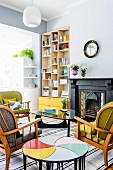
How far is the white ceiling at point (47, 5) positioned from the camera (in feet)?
17.1

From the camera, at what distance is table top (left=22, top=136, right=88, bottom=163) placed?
175cm

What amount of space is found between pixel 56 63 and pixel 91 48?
1.53 meters

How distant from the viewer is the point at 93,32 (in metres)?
4.97

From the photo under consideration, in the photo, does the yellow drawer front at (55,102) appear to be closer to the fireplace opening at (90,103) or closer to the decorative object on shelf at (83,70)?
the fireplace opening at (90,103)

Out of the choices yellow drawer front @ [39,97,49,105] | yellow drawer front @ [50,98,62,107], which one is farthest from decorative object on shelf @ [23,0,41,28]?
yellow drawer front @ [39,97,49,105]

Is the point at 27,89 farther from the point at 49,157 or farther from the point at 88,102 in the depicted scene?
the point at 49,157

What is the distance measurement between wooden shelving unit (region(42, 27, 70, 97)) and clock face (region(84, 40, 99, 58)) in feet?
2.74

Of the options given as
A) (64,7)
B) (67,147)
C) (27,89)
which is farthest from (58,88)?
(67,147)

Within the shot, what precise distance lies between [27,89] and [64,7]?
3022 mm

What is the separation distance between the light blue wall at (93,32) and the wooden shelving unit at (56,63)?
1.57ft

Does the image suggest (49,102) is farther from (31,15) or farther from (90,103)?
(31,15)

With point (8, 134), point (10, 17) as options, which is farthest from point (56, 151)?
point (10, 17)

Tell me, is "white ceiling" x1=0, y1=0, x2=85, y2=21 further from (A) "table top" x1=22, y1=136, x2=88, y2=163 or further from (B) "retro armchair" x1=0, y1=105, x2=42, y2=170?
(A) "table top" x1=22, y1=136, x2=88, y2=163

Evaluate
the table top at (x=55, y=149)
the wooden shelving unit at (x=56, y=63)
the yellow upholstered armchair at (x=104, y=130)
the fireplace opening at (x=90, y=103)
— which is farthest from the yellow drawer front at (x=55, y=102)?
the table top at (x=55, y=149)
